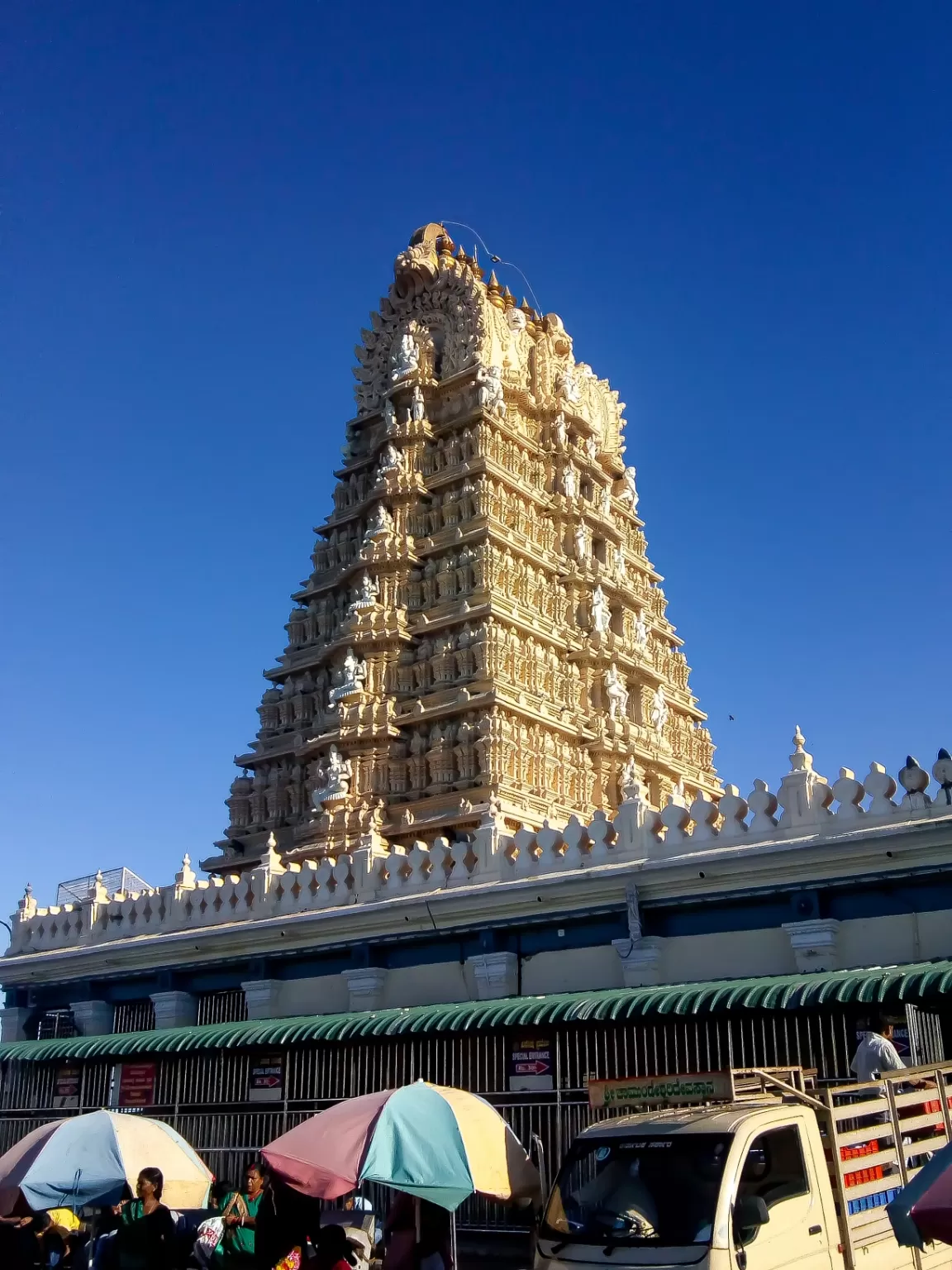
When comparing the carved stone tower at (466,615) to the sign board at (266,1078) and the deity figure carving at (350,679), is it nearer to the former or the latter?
the deity figure carving at (350,679)

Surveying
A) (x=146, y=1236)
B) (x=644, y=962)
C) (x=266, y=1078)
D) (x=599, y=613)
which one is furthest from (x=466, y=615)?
(x=146, y=1236)

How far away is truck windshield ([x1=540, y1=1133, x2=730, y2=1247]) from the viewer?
806 cm

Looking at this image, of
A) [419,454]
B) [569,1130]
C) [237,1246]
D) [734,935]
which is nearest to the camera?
[237,1246]

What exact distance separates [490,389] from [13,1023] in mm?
19439

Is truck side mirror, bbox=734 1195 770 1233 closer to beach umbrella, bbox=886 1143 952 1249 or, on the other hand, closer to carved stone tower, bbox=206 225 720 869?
beach umbrella, bbox=886 1143 952 1249

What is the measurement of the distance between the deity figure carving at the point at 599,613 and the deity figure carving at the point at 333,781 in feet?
25.7

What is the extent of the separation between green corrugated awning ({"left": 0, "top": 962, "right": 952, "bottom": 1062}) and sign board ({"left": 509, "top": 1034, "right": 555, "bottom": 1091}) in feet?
1.16

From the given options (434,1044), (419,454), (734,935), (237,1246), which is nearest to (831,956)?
(734,935)

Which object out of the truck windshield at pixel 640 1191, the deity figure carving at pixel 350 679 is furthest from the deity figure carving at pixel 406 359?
the truck windshield at pixel 640 1191

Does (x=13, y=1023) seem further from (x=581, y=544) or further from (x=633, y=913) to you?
(x=581, y=544)

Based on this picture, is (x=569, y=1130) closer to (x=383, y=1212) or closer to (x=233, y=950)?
(x=383, y=1212)

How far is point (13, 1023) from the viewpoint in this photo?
23.5 metres

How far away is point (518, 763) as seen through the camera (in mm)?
28469

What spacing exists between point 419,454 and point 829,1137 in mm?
27143
